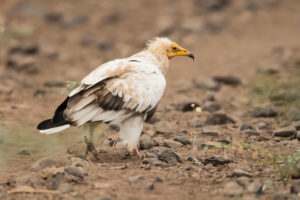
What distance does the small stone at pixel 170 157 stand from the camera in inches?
252

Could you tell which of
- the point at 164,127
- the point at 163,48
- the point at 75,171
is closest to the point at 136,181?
the point at 75,171

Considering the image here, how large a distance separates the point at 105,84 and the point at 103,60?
8.20 metres

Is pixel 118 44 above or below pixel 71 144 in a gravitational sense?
above

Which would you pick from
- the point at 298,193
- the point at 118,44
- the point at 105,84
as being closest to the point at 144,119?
the point at 105,84

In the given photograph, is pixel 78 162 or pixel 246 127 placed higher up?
pixel 246 127

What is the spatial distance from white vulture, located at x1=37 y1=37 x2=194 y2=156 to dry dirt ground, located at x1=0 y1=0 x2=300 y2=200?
1.28 feet

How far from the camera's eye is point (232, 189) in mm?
5379

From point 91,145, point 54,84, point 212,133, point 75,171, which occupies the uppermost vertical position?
point 54,84

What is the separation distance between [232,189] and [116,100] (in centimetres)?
176

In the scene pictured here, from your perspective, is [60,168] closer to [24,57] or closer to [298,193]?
[298,193]

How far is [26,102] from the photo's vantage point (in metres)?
10.2

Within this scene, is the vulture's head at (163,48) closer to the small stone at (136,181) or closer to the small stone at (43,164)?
the small stone at (43,164)

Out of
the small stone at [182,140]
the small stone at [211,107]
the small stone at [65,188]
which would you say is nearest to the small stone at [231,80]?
the small stone at [211,107]

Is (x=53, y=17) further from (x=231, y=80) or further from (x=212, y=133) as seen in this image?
(x=212, y=133)
